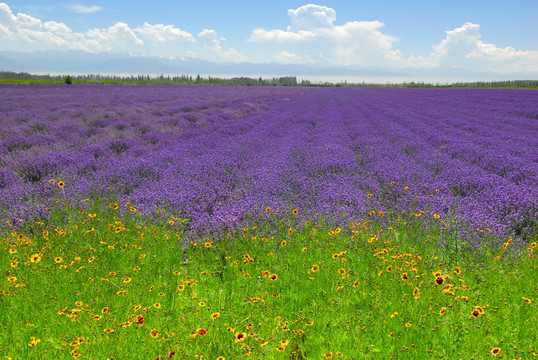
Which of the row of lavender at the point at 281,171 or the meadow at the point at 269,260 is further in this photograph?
the row of lavender at the point at 281,171

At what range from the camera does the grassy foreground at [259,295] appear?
229 centimetres

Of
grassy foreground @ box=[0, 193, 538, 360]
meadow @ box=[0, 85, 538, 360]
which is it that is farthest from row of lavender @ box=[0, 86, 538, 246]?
grassy foreground @ box=[0, 193, 538, 360]

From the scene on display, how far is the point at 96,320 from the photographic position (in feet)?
8.09

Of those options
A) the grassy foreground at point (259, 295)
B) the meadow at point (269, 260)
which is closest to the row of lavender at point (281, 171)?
the meadow at point (269, 260)

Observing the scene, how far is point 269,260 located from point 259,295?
60 cm

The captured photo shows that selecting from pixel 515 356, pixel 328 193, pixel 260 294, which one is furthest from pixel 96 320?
pixel 328 193

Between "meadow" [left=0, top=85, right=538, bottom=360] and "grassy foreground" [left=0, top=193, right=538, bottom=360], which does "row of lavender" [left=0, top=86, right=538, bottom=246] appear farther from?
"grassy foreground" [left=0, top=193, right=538, bottom=360]

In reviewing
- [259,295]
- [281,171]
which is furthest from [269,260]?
[281,171]

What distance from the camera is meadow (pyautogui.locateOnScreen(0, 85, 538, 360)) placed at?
7.73ft

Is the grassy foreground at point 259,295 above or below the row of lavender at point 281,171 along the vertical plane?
below

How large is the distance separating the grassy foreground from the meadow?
17mm

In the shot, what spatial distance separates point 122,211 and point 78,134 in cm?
758

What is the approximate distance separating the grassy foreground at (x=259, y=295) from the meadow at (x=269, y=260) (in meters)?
0.02

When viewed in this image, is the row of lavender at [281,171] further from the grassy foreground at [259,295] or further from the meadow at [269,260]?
the grassy foreground at [259,295]
